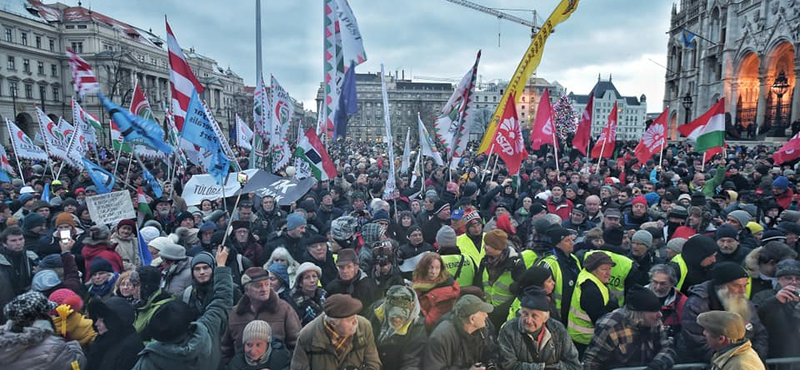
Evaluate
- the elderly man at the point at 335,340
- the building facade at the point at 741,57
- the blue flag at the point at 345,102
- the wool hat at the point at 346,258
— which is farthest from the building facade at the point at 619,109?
the elderly man at the point at 335,340

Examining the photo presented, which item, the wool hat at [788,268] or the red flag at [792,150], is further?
the red flag at [792,150]

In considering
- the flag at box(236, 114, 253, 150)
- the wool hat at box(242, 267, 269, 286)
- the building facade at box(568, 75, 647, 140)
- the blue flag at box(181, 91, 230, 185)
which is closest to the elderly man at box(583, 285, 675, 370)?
the wool hat at box(242, 267, 269, 286)

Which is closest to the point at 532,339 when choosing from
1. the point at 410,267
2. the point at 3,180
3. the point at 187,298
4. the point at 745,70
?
the point at 410,267

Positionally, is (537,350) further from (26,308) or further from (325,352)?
(26,308)

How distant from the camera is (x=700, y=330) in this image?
3379mm

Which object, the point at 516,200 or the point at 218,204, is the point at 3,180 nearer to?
the point at 218,204

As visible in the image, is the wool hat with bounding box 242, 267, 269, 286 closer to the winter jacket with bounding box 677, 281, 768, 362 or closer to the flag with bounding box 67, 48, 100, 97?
the winter jacket with bounding box 677, 281, 768, 362

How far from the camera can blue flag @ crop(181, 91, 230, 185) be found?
6391 millimetres

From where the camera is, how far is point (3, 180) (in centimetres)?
1123

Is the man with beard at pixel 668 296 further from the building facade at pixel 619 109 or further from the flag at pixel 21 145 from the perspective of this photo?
the building facade at pixel 619 109

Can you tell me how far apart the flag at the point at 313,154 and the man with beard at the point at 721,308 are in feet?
22.8

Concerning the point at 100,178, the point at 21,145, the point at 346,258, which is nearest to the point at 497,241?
the point at 346,258

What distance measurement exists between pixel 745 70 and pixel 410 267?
39.6 m

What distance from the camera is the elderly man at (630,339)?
3.16 meters
